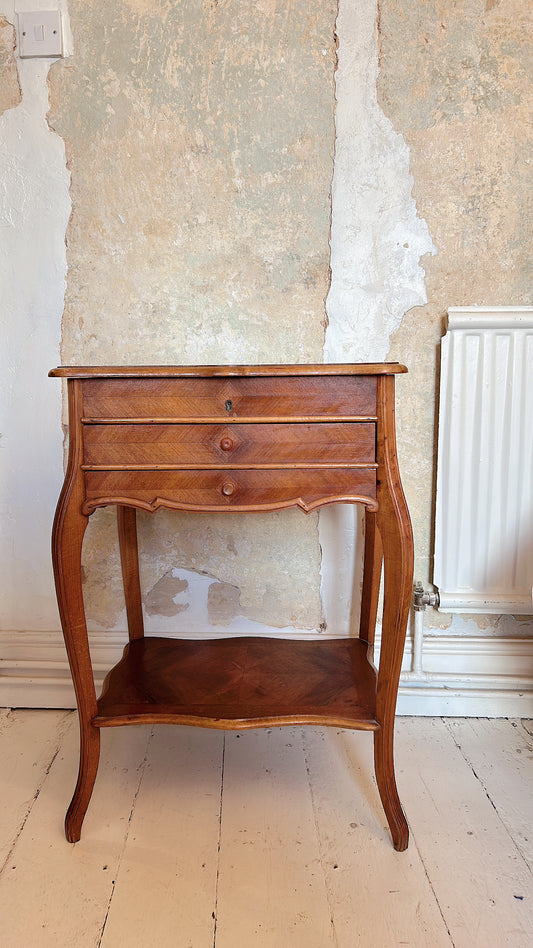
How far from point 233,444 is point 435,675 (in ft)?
3.38

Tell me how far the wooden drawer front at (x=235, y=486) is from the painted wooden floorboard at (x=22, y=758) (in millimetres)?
765

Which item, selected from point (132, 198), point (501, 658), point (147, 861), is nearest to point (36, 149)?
point (132, 198)

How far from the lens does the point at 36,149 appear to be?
1758 millimetres

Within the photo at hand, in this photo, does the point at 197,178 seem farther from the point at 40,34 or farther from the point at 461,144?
the point at 461,144

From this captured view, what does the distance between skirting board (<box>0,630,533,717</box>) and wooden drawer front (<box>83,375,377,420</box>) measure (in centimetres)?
89

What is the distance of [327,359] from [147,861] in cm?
128

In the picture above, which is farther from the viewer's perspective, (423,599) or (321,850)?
(423,599)

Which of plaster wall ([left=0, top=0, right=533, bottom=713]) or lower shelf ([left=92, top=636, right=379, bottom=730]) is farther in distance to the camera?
plaster wall ([left=0, top=0, right=533, bottom=713])

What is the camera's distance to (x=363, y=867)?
49.6 inches

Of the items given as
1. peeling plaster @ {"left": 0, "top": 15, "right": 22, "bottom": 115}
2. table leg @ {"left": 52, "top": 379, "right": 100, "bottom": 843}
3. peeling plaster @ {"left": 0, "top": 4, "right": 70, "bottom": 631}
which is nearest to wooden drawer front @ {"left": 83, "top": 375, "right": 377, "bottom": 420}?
table leg @ {"left": 52, "top": 379, "right": 100, "bottom": 843}

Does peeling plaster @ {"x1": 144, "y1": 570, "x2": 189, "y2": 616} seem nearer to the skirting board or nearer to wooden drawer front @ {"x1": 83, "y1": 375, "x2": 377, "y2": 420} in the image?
the skirting board

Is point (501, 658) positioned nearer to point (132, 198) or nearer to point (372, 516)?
point (372, 516)

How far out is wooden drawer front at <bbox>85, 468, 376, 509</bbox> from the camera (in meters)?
1.26

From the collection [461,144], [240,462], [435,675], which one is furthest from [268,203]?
[435,675]
